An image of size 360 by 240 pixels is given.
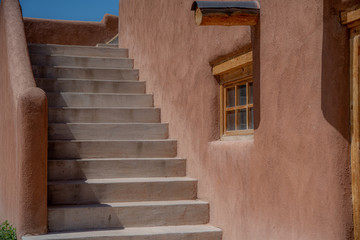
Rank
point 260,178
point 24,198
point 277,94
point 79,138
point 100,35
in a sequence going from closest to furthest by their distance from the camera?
point 277,94 < point 260,178 < point 24,198 < point 79,138 < point 100,35

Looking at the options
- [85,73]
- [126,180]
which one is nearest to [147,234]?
[126,180]

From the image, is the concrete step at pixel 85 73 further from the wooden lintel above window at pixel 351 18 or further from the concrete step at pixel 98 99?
the wooden lintel above window at pixel 351 18

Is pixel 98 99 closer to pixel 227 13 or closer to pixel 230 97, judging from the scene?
pixel 230 97

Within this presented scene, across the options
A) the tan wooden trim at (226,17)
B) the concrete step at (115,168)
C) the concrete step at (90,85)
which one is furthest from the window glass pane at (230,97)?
the concrete step at (90,85)

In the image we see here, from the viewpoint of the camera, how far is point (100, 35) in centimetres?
1254

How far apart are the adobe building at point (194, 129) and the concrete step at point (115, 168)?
0.01 meters

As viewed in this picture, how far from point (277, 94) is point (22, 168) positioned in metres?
2.36

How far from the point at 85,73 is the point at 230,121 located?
3.10 m

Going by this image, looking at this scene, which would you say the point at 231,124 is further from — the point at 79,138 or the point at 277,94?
the point at 79,138

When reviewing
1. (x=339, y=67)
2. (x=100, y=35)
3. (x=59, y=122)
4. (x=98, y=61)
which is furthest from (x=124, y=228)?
(x=100, y=35)

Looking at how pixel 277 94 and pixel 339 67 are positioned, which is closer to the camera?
pixel 339 67

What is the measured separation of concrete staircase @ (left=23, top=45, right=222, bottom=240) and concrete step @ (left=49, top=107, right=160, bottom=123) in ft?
0.04

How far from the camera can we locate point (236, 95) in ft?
15.4

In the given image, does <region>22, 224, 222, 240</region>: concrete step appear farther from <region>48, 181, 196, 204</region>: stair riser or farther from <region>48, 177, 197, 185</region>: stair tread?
<region>48, 177, 197, 185</region>: stair tread
